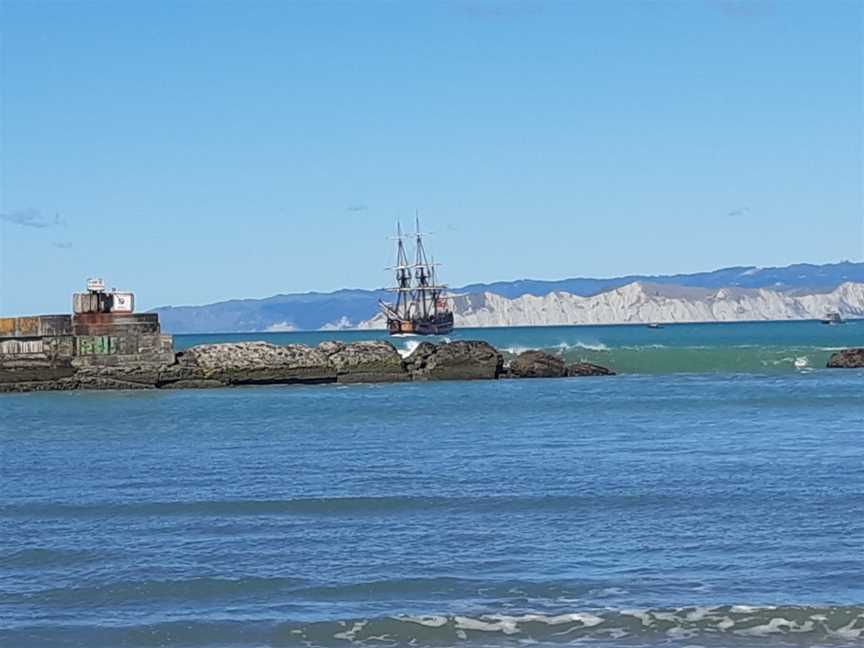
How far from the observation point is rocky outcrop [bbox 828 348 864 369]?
5850 centimetres

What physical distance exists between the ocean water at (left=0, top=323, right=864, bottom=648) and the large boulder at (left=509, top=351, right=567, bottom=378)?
2280 centimetres

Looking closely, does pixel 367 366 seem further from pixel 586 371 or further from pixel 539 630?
pixel 539 630

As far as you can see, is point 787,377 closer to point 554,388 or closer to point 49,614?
point 554,388

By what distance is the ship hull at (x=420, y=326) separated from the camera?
463 feet

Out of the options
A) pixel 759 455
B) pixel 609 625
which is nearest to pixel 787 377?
pixel 759 455

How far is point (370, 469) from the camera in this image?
2281cm

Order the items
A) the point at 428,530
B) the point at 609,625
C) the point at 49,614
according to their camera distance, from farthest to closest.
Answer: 1. the point at 428,530
2. the point at 49,614
3. the point at 609,625

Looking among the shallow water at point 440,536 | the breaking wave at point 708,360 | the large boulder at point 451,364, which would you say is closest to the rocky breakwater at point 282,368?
the large boulder at point 451,364

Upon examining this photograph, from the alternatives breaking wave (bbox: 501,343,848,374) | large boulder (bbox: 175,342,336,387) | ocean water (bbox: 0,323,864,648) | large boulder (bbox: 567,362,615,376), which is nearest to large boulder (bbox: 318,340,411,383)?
large boulder (bbox: 175,342,336,387)

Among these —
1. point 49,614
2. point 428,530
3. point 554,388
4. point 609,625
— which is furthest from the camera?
point 554,388

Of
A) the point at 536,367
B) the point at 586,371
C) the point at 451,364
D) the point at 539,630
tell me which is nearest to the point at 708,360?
the point at 586,371

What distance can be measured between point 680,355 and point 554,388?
26320 millimetres

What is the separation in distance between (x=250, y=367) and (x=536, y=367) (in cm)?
1069

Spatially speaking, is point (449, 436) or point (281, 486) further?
point (449, 436)
